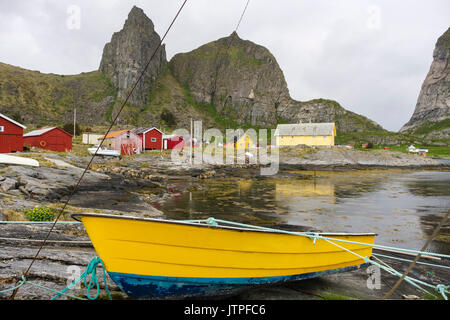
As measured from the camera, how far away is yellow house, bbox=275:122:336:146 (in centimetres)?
7138

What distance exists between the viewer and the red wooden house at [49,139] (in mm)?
35875

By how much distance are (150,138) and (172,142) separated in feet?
20.1

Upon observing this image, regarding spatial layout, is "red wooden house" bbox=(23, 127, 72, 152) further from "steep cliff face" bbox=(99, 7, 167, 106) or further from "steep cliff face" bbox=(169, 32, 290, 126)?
"steep cliff face" bbox=(169, 32, 290, 126)

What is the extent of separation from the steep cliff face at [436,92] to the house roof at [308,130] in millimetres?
124007

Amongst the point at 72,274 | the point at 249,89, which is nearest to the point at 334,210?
the point at 72,274

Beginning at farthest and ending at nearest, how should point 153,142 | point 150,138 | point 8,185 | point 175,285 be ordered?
point 153,142, point 150,138, point 8,185, point 175,285

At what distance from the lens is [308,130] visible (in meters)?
73.2

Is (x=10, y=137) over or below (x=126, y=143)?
below

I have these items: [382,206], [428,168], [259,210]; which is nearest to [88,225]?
[259,210]

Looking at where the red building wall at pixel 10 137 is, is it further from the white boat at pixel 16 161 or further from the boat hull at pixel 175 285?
the boat hull at pixel 175 285

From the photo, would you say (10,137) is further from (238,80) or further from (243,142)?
(238,80)

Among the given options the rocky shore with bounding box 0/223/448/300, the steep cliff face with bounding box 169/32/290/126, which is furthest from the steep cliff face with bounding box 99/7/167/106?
the rocky shore with bounding box 0/223/448/300
